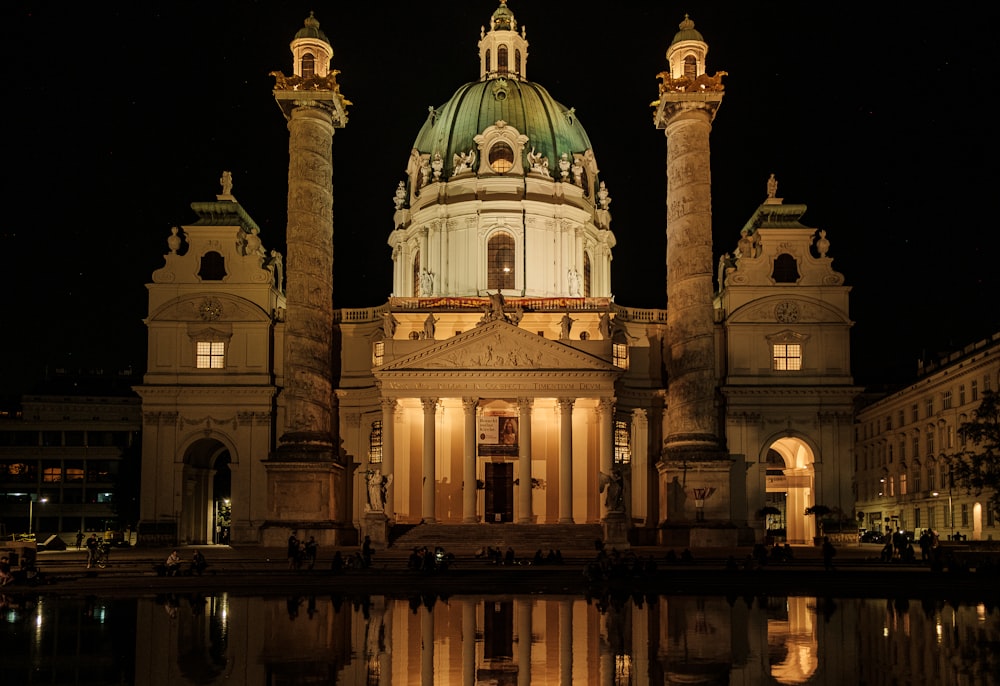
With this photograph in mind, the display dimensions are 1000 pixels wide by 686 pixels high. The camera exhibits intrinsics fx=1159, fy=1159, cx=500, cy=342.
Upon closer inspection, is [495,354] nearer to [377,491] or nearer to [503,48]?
[377,491]

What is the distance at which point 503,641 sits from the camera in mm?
22344

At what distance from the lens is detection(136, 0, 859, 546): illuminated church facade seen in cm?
5772

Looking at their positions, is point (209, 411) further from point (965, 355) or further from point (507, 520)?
point (965, 355)

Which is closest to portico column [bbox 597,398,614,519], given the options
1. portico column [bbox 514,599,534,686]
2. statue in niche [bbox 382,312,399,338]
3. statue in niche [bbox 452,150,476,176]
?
statue in niche [bbox 382,312,399,338]

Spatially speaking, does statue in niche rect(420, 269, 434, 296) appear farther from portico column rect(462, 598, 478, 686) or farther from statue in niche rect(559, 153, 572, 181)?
portico column rect(462, 598, 478, 686)

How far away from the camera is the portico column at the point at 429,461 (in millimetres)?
60500

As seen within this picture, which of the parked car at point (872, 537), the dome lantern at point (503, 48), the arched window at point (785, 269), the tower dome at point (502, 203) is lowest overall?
the parked car at point (872, 537)

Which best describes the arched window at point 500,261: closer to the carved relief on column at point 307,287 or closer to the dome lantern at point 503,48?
the dome lantern at point 503,48

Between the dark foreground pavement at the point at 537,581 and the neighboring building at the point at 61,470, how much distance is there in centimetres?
6733

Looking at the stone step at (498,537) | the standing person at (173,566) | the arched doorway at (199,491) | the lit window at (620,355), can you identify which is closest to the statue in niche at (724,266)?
the lit window at (620,355)

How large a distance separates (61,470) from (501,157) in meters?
55.1

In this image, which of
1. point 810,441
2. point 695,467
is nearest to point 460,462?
point 695,467

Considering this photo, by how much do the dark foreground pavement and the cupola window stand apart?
42.2 metres

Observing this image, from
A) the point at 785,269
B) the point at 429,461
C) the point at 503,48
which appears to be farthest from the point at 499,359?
the point at 503,48
